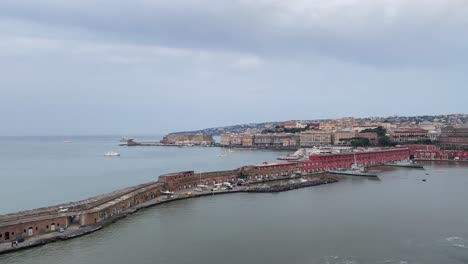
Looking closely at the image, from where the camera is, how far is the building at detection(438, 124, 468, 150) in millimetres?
45388

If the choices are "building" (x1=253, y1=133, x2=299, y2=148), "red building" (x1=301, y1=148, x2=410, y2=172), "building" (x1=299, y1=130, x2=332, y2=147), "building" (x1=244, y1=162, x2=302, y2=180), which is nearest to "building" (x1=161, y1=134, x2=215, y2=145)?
"building" (x1=253, y1=133, x2=299, y2=148)

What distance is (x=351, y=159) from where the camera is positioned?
31.0 meters

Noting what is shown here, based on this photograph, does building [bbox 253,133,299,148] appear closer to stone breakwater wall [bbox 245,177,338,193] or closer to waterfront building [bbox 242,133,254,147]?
waterfront building [bbox 242,133,254,147]

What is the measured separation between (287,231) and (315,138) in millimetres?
47847

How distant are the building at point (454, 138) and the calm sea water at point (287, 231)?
27.2 meters

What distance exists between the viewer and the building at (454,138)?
45.4 m

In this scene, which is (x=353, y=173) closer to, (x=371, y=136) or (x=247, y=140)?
(x=371, y=136)

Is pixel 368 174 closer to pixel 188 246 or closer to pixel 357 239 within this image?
pixel 357 239

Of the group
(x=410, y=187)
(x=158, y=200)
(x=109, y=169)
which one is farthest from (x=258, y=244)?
(x=109, y=169)

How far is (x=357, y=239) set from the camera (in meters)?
12.1

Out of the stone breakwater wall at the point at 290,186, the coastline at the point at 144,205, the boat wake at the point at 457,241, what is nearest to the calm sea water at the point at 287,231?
the boat wake at the point at 457,241

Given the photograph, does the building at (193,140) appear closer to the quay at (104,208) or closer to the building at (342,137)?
the building at (342,137)

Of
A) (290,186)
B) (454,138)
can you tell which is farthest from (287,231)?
(454,138)

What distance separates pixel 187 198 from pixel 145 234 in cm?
566
